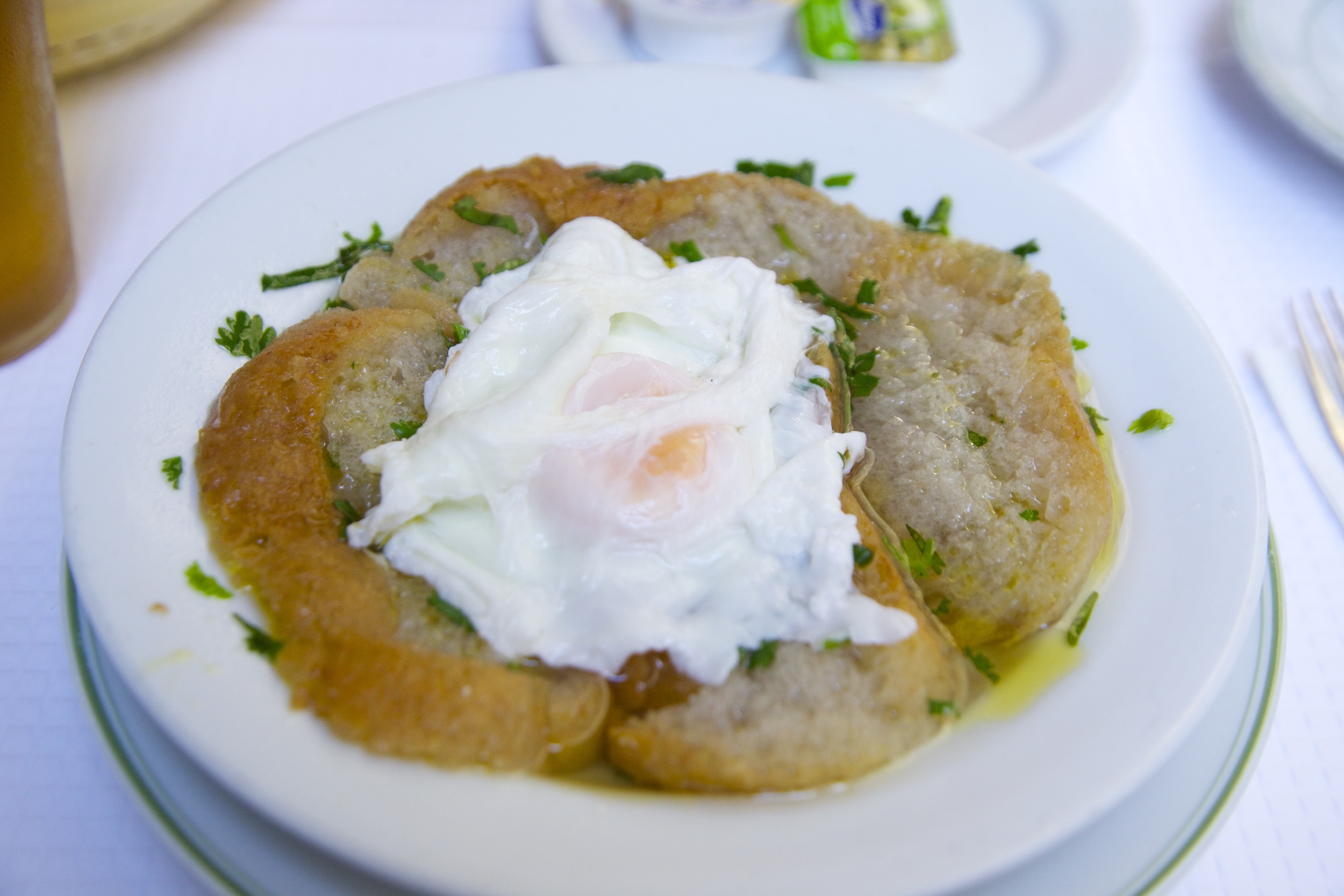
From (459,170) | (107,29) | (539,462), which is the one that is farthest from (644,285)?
(107,29)

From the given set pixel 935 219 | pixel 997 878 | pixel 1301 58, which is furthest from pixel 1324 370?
pixel 997 878

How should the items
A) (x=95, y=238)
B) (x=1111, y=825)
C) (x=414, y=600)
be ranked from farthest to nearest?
(x=95, y=238), (x=414, y=600), (x=1111, y=825)

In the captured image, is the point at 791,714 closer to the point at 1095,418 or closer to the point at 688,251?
the point at 1095,418

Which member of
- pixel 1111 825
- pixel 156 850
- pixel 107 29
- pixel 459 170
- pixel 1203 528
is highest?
pixel 107 29

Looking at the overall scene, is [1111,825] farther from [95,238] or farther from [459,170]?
[95,238]

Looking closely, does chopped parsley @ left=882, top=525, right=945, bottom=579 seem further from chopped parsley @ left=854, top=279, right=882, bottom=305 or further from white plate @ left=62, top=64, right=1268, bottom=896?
chopped parsley @ left=854, top=279, right=882, bottom=305

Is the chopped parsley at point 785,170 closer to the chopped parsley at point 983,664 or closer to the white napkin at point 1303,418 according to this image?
the chopped parsley at point 983,664

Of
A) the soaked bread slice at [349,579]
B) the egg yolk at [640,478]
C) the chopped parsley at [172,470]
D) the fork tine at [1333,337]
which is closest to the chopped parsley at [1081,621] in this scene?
the egg yolk at [640,478]
